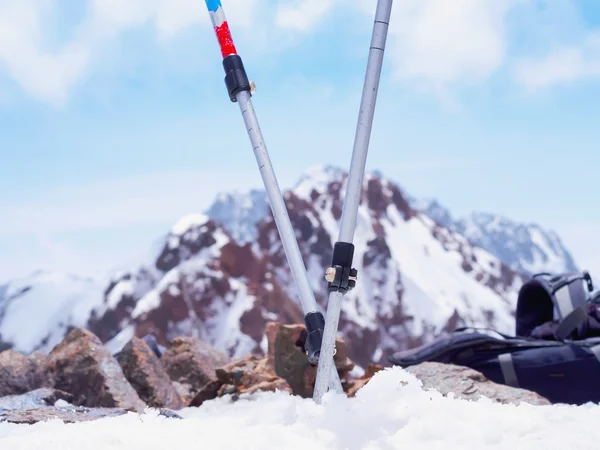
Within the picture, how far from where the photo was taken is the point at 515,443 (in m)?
3.28

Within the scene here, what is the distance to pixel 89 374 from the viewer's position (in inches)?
261

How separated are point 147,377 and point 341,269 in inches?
148

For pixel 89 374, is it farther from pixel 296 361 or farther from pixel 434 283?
pixel 434 283

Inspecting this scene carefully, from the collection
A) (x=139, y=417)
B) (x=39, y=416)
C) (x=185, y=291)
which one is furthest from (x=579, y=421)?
(x=185, y=291)

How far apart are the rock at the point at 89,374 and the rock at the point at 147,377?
41 cm

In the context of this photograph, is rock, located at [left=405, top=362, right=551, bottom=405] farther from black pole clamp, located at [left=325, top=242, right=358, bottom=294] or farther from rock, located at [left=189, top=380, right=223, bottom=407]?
rock, located at [left=189, top=380, right=223, bottom=407]

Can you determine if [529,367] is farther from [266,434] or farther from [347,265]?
[266,434]

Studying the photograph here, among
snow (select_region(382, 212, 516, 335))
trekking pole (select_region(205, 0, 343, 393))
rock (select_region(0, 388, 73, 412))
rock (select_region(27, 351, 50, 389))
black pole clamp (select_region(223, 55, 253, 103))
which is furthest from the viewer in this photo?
snow (select_region(382, 212, 516, 335))

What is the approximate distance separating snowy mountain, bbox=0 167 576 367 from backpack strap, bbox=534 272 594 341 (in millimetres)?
33453

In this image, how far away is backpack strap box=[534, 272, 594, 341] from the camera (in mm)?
6965

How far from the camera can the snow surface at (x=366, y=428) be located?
3.27 metres

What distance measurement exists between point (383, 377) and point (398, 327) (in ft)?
227

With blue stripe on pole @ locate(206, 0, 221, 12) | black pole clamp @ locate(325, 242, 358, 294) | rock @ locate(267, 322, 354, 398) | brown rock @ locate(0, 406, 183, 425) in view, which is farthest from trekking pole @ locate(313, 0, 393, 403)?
rock @ locate(267, 322, 354, 398)

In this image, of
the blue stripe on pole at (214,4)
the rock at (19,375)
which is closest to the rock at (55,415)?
the rock at (19,375)
